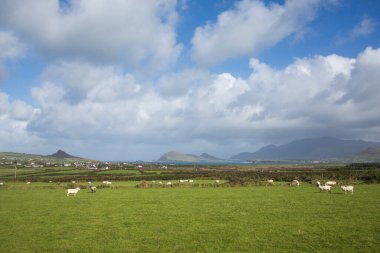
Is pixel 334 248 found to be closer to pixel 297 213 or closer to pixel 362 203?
pixel 297 213

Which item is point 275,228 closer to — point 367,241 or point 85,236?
point 367,241

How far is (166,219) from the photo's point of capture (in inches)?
863

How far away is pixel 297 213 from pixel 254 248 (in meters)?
9.88

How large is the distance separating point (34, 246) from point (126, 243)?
15.1 feet

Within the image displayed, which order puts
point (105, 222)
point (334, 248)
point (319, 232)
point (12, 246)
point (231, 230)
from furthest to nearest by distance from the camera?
point (105, 222)
point (231, 230)
point (319, 232)
point (12, 246)
point (334, 248)

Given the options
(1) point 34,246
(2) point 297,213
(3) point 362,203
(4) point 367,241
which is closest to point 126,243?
(1) point 34,246

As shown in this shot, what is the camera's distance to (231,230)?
58.5ft

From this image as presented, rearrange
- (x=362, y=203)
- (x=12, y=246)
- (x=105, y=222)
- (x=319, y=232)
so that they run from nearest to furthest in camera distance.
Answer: (x=12, y=246), (x=319, y=232), (x=105, y=222), (x=362, y=203)

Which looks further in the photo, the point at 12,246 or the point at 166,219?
the point at 166,219

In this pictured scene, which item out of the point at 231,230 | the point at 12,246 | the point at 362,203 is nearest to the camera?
the point at 12,246

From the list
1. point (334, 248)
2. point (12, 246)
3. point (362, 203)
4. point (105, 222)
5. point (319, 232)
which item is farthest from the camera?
point (362, 203)

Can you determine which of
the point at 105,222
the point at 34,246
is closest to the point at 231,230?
the point at 105,222

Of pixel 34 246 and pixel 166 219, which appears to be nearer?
pixel 34 246

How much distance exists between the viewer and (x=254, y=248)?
14.3 metres
